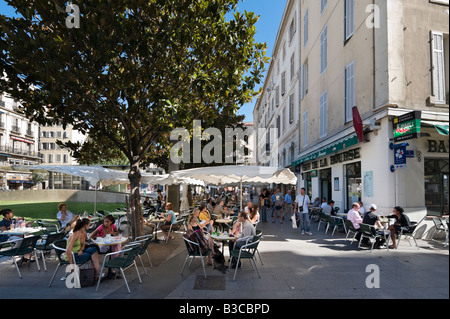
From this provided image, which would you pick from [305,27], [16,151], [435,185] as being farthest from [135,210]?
[16,151]

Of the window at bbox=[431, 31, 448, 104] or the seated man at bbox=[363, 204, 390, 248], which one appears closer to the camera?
the seated man at bbox=[363, 204, 390, 248]

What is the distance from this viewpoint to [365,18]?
1184 cm

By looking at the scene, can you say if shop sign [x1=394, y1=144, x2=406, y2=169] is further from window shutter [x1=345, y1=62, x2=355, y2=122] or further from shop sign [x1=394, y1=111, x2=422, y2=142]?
window shutter [x1=345, y1=62, x2=355, y2=122]

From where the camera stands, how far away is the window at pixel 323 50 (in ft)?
54.1

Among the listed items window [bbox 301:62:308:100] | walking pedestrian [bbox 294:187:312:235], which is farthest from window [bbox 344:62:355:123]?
window [bbox 301:62:308:100]

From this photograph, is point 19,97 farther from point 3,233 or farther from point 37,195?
point 37,195

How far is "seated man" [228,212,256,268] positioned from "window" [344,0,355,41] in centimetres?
1046

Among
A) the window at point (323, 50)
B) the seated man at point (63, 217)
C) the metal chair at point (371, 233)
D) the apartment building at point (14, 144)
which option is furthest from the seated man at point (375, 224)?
the apartment building at point (14, 144)

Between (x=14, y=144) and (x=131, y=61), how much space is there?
2047 inches

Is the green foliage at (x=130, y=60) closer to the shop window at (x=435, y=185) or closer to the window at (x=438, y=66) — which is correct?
the window at (x=438, y=66)

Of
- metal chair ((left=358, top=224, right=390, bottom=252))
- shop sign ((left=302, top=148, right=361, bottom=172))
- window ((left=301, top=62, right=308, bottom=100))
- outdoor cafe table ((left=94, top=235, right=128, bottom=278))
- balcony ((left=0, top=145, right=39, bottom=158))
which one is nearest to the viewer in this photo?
outdoor cafe table ((left=94, top=235, right=128, bottom=278))

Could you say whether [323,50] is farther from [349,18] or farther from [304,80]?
[304,80]

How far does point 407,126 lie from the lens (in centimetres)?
945

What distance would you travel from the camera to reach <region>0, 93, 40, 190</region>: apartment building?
152ft
